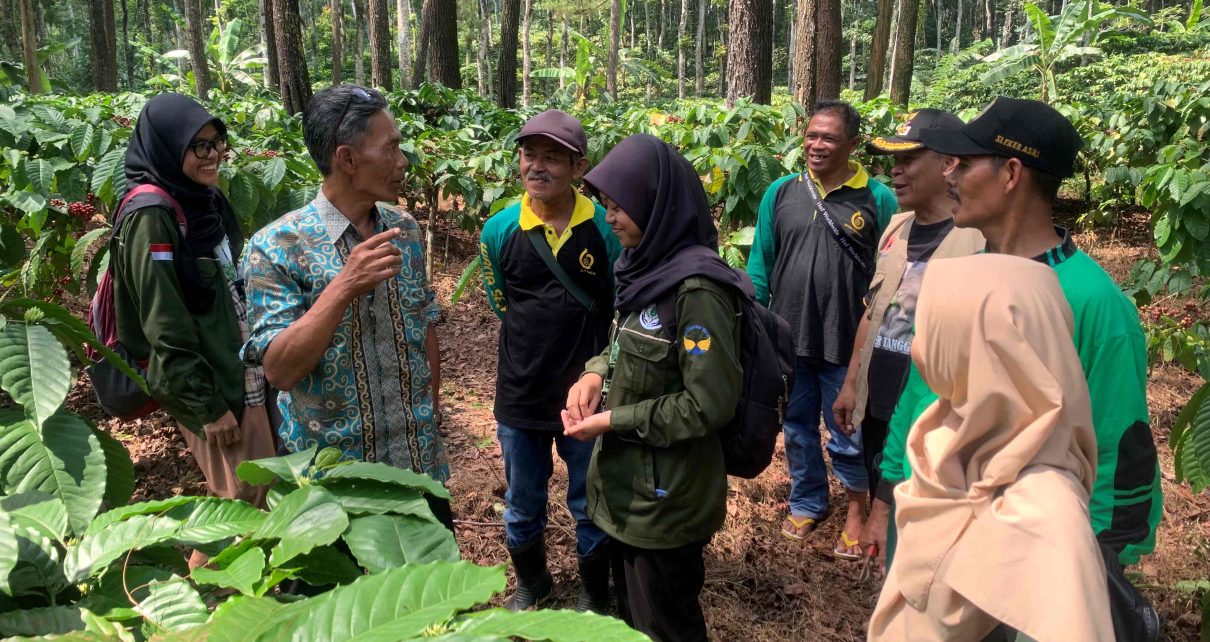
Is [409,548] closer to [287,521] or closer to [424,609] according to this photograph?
[287,521]

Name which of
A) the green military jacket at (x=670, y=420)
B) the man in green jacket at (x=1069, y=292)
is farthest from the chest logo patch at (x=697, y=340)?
the man in green jacket at (x=1069, y=292)

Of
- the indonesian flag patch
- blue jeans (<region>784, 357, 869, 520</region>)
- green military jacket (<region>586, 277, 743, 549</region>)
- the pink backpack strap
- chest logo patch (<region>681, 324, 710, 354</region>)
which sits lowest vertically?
blue jeans (<region>784, 357, 869, 520</region>)

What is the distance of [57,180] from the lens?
395cm

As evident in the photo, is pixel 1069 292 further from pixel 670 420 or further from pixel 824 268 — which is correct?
pixel 824 268

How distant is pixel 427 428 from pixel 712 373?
0.87m

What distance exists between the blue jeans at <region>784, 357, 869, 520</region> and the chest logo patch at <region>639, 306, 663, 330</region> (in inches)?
59.2

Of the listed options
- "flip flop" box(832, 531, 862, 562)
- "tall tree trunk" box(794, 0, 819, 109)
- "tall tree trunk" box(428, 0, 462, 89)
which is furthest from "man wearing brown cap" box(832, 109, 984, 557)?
"tall tree trunk" box(428, 0, 462, 89)

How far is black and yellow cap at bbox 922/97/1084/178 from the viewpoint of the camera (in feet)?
5.95

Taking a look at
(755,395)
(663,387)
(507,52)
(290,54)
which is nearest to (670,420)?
(663,387)

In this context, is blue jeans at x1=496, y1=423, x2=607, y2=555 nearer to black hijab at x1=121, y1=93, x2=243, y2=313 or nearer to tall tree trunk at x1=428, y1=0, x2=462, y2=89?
black hijab at x1=121, y1=93, x2=243, y2=313

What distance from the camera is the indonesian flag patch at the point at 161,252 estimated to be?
2451 mm

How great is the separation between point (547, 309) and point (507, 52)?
8304 mm

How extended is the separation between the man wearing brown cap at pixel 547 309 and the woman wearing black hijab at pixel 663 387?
1.73ft

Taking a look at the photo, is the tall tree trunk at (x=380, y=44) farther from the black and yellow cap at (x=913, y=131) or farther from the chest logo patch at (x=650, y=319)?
the chest logo patch at (x=650, y=319)
